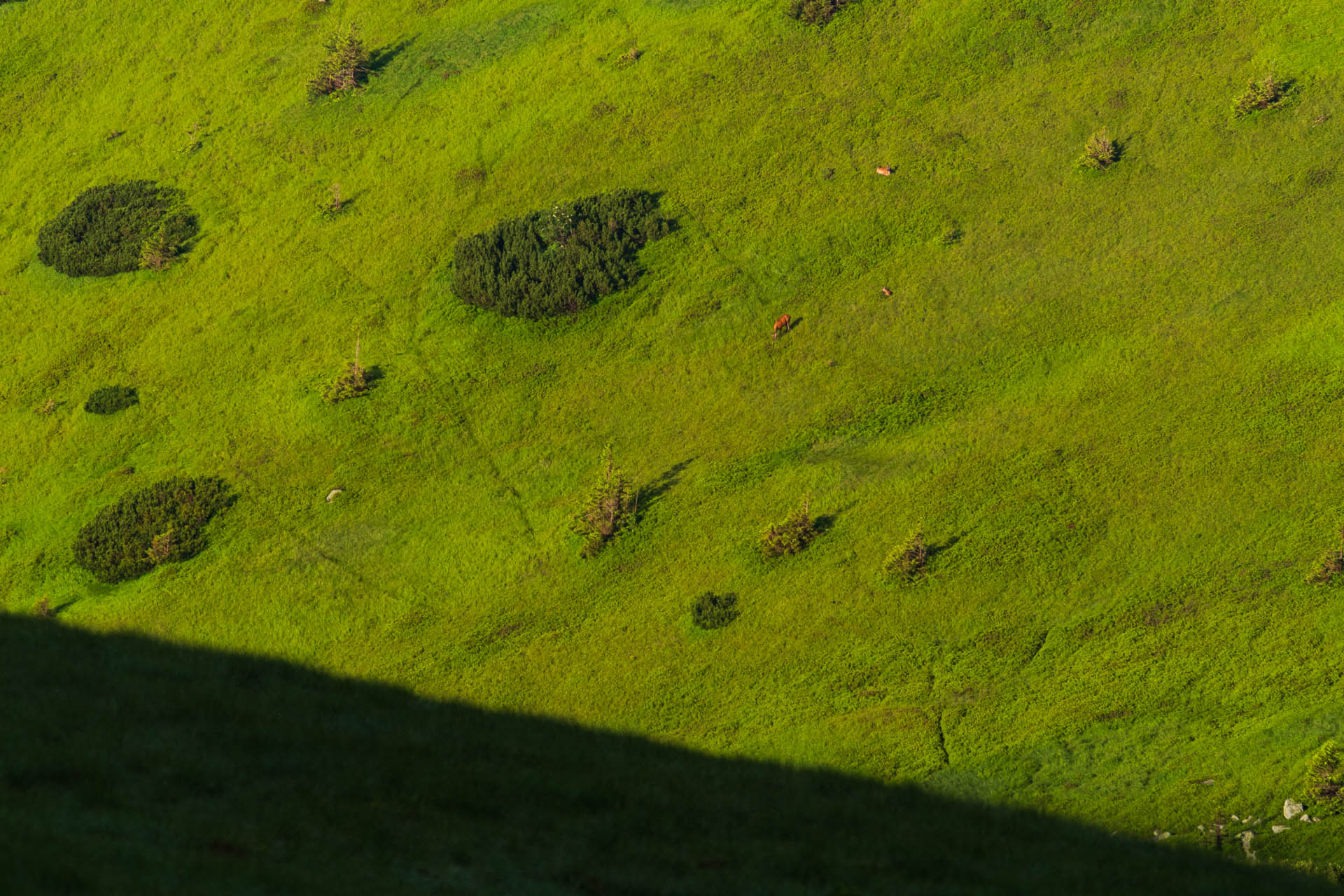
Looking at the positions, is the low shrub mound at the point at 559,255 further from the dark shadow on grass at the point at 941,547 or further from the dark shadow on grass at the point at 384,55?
the dark shadow on grass at the point at 941,547

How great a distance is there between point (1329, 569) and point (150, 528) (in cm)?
3700

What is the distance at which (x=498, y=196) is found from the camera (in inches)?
1997

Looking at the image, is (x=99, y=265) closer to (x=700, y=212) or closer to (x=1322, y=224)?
(x=700, y=212)

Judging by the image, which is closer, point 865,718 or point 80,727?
point 80,727

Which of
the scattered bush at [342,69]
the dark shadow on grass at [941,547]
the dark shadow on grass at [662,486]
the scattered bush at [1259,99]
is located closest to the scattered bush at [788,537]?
the dark shadow on grass at [941,547]

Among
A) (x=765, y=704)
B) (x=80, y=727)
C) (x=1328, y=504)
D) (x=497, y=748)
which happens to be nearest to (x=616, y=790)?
(x=497, y=748)

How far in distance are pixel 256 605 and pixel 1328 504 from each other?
33097 millimetres

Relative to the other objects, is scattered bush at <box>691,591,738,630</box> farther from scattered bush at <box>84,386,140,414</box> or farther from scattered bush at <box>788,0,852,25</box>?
scattered bush at <box>788,0,852,25</box>

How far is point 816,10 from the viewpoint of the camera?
5688 centimetres

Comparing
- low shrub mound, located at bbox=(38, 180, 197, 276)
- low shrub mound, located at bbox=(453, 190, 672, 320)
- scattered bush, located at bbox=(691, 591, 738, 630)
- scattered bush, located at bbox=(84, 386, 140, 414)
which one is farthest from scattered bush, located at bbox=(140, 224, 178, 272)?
scattered bush, located at bbox=(691, 591, 738, 630)

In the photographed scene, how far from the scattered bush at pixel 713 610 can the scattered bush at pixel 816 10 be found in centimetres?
3532

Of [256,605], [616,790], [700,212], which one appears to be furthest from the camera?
[700,212]

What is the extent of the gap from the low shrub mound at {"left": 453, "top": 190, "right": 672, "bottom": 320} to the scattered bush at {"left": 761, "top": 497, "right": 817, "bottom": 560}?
48.2 feet

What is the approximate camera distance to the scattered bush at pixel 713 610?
33.0m
